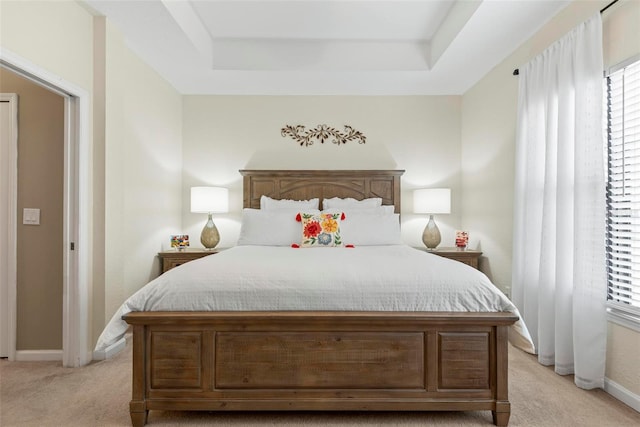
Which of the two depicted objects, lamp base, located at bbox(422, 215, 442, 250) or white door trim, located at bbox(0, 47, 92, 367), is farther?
lamp base, located at bbox(422, 215, 442, 250)

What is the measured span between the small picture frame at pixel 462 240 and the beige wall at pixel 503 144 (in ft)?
0.29

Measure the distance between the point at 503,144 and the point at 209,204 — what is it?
3055 mm

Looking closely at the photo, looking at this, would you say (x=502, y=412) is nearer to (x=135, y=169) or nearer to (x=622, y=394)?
(x=622, y=394)

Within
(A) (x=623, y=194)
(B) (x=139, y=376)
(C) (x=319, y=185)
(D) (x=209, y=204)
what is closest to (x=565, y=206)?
(A) (x=623, y=194)

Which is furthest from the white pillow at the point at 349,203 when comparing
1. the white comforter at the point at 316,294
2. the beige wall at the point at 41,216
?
the beige wall at the point at 41,216

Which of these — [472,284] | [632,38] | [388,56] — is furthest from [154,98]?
[632,38]

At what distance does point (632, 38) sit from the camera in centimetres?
213

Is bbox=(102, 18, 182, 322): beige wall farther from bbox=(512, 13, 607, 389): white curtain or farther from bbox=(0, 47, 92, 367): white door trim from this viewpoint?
bbox=(512, 13, 607, 389): white curtain

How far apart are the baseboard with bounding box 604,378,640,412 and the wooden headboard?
252 cm

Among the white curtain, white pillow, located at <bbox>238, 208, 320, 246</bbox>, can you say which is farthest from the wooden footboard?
white pillow, located at <bbox>238, 208, 320, 246</bbox>

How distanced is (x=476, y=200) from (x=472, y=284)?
2374mm

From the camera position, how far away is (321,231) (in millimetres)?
3582

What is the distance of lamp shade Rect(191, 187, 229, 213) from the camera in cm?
404

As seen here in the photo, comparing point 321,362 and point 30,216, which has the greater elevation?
point 30,216
